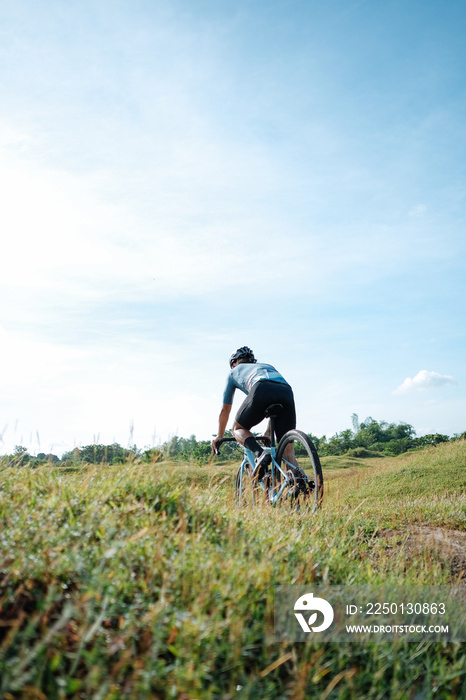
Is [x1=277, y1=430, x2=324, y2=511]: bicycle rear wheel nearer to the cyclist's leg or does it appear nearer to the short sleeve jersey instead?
the cyclist's leg

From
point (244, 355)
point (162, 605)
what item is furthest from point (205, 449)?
point (162, 605)

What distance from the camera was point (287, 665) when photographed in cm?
238

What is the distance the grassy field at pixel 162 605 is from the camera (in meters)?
2.03

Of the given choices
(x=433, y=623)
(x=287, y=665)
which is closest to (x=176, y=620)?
(x=287, y=665)

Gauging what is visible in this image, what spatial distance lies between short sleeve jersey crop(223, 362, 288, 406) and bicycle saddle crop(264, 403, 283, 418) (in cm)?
32

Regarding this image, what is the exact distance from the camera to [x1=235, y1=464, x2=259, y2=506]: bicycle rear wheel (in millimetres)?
5438

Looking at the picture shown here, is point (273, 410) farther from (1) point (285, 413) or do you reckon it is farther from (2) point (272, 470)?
(2) point (272, 470)

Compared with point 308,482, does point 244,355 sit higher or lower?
higher

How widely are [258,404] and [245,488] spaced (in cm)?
116

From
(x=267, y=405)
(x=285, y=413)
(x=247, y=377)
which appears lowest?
(x=285, y=413)

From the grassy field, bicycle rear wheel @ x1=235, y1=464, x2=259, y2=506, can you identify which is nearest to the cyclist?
bicycle rear wheel @ x1=235, y1=464, x2=259, y2=506

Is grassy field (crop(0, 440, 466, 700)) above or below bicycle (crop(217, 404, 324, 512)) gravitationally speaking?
below

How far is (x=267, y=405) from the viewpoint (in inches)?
248

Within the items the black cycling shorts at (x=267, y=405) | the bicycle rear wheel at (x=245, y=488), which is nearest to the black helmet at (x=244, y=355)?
the black cycling shorts at (x=267, y=405)
